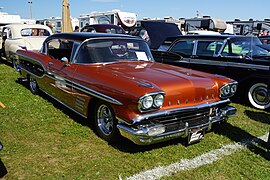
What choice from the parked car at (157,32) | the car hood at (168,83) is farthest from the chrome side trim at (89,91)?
the parked car at (157,32)

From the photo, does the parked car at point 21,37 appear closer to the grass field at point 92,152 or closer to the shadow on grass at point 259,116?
the grass field at point 92,152

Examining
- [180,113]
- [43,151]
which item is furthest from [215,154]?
[43,151]

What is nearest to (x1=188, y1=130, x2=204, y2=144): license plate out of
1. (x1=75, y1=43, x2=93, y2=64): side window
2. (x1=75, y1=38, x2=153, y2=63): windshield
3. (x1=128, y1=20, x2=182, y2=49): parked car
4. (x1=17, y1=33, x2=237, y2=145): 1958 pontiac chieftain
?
(x1=17, y1=33, x2=237, y2=145): 1958 pontiac chieftain

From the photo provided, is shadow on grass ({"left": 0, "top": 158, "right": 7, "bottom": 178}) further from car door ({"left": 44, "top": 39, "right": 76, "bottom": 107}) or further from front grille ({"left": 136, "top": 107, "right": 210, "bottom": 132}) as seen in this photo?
front grille ({"left": 136, "top": 107, "right": 210, "bottom": 132})

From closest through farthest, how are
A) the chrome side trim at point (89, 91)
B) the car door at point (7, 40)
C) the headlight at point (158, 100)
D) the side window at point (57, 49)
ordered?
1. the headlight at point (158, 100)
2. the chrome side trim at point (89, 91)
3. the side window at point (57, 49)
4. the car door at point (7, 40)

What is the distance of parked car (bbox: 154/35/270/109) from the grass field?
990mm

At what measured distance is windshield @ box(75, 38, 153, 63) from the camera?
442 centimetres

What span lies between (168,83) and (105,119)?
1039 mm

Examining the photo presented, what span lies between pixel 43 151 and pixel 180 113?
1.83 meters

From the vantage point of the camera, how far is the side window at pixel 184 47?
691 cm

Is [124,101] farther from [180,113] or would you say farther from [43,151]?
[43,151]

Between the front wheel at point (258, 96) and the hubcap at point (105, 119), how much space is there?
3.51m

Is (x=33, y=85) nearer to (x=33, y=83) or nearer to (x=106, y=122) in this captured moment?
(x=33, y=83)

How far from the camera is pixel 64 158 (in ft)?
11.4
